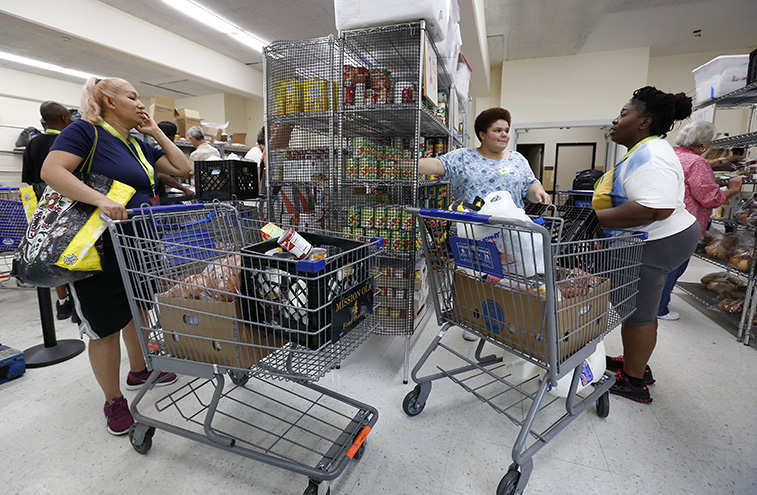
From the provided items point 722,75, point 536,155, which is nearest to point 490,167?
point 722,75

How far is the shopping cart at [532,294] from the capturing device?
136 centimetres

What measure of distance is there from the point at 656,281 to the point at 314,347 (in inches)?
68.9

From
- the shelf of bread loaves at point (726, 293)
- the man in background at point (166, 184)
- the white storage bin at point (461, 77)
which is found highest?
the white storage bin at point (461, 77)

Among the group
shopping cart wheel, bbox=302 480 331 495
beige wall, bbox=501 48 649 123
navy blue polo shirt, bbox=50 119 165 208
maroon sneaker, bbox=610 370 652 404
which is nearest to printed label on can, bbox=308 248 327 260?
shopping cart wheel, bbox=302 480 331 495

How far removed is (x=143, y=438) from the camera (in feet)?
5.28

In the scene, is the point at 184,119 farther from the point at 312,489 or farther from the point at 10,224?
the point at 312,489

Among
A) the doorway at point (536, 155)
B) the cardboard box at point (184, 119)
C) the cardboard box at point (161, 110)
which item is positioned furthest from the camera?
the doorway at point (536, 155)

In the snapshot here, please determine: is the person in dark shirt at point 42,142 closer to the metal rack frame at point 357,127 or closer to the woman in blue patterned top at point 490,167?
the metal rack frame at point 357,127

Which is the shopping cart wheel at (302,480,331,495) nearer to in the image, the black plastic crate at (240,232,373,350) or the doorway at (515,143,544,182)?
the black plastic crate at (240,232,373,350)

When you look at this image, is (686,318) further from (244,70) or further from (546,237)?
(244,70)

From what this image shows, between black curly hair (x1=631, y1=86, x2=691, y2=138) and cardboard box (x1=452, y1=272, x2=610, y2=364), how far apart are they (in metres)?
0.91

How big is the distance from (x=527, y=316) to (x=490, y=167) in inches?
51.0

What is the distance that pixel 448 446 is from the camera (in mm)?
1725

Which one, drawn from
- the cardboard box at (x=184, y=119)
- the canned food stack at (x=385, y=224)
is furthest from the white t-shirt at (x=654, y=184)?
the cardboard box at (x=184, y=119)
